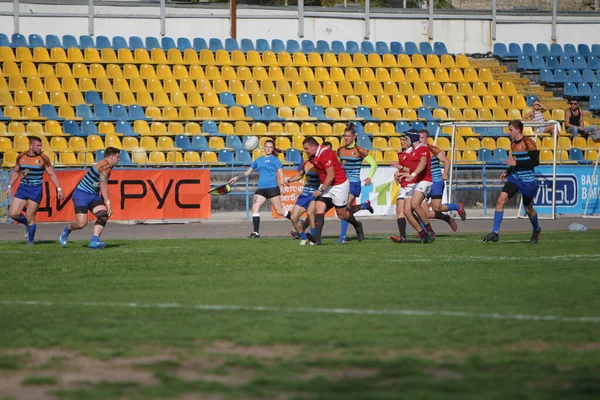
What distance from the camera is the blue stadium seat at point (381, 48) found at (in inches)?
1467

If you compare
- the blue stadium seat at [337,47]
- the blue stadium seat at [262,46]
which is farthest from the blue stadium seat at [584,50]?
the blue stadium seat at [262,46]

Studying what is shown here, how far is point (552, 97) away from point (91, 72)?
1643 cm

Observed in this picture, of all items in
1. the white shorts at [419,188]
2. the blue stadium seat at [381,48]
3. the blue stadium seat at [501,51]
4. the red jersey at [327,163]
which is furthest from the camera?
the blue stadium seat at [501,51]

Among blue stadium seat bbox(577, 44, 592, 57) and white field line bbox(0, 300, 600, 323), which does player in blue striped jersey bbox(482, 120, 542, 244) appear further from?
blue stadium seat bbox(577, 44, 592, 57)

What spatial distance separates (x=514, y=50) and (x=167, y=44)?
1306 cm

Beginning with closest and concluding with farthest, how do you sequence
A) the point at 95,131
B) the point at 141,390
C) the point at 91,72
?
the point at 141,390 → the point at 95,131 → the point at 91,72

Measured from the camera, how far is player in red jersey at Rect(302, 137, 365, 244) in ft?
60.6

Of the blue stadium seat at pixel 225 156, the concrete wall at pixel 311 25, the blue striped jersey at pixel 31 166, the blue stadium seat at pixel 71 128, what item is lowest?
the blue striped jersey at pixel 31 166

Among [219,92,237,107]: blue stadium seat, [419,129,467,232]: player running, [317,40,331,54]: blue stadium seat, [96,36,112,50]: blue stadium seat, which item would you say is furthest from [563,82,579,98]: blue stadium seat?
[419,129,467,232]: player running

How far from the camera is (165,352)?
27.1ft

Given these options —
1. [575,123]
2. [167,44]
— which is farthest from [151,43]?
[575,123]

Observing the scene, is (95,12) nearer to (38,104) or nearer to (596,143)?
(38,104)

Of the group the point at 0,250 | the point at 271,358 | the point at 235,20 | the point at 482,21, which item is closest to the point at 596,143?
the point at 482,21

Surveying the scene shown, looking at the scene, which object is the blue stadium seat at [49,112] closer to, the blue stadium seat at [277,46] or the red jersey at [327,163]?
the blue stadium seat at [277,46]
